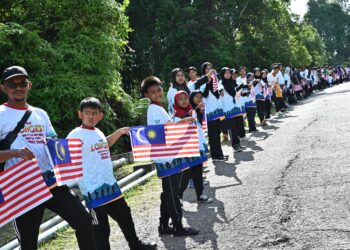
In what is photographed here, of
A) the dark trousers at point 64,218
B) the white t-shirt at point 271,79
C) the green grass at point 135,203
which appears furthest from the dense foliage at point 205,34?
the dark trousers at point 64,218

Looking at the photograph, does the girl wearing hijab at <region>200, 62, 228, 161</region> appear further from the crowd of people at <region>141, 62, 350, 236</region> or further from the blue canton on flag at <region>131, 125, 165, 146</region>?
the blue canton on flag at <region>131, 125, 165, 146</region>

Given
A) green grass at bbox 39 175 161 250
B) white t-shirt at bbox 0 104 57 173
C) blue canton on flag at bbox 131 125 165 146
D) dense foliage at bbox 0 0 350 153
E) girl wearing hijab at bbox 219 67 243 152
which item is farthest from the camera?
girl wearing hijab at bbox 219 67 243 152

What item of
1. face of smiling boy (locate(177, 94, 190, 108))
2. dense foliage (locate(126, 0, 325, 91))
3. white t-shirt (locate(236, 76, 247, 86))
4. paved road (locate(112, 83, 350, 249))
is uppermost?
dense foliage (locate(126, 0, 325, 91))

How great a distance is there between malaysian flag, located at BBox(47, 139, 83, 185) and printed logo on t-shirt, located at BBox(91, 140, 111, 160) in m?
0.16

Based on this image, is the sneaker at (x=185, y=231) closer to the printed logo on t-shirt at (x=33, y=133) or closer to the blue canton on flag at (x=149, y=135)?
the blue canton on flag at (x=149, y=135)

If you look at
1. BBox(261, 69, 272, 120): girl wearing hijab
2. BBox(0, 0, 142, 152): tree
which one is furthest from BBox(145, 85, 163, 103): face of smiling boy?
BBox(261, 69, 272, 120): girl wearing hijab

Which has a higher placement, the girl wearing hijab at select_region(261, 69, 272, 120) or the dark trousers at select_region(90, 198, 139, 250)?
the girl wearing hijab at select_region(261, 69, 272, 120)

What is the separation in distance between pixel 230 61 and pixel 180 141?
20787 millimetres

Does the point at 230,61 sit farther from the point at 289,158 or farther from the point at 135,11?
the point at 289,158

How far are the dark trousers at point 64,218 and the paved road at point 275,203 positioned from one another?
1.29m

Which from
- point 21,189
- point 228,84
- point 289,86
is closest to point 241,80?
point 228,84

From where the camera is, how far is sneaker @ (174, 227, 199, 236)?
17.5 feet

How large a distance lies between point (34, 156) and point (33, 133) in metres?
0.24

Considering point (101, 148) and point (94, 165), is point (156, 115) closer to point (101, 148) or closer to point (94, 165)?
point (101, 148)
